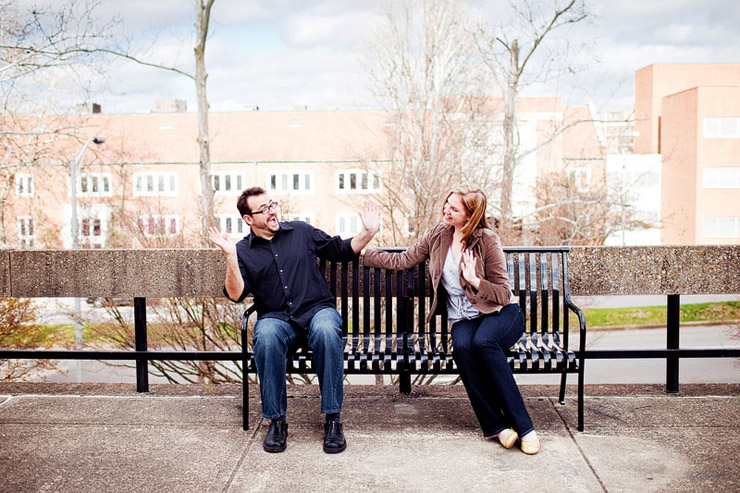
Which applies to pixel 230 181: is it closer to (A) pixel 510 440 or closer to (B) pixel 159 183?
(B) pixel 159 183

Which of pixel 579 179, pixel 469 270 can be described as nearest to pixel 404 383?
pixel 469 270

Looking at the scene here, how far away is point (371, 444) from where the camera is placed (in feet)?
12.8

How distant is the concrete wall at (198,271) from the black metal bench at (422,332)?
0.36m

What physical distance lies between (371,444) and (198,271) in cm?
187

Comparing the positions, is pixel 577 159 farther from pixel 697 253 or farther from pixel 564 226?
pixel 697 253

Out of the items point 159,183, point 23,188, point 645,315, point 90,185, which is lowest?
point 645,315

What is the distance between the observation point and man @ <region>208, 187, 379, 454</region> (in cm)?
387

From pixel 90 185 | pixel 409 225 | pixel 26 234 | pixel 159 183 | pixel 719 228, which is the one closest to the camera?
pixel 409 225

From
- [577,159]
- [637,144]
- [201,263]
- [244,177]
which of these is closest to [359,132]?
[244,177]

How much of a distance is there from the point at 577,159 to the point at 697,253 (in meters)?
22.4

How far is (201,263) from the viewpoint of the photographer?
16.1 feet

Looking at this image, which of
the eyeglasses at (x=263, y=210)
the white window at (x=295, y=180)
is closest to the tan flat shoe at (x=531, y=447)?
the eyeglasses at (x=263, y=210)

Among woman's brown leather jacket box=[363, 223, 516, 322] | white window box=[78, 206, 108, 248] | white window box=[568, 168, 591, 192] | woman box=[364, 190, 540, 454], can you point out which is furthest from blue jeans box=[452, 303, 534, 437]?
white window box=[78, 206, 108, 248]

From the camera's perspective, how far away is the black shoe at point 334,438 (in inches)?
148
